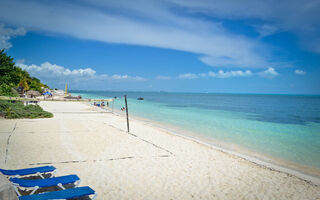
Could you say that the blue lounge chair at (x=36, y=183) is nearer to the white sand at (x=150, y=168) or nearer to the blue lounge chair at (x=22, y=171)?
the blue lounge chair at (x=22, y=171)

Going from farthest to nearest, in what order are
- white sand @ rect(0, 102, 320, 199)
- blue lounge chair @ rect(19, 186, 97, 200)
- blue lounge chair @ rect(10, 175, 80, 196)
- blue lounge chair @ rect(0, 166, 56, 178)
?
white sand @ rect(0, 102, 320, 199) < blue lounge chair @ rect(0, 166, 56, 178) < blue lounge chair @ rect(10, 175, 80, 196) < blue lounge chair @ rect(19, 186, 97, 200)

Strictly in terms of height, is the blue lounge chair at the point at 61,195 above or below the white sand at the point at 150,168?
above

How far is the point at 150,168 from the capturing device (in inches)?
234

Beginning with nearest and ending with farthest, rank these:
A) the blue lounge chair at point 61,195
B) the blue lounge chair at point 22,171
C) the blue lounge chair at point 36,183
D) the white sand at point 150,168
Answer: the blue lounge chair at point 61,195 < the blue lounge chair at point 36,183 < the blue lounge chair at point 22,171 < the white sand at point 150,168

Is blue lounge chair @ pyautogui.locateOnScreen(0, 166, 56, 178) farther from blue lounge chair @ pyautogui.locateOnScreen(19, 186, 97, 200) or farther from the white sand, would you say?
blue lounge chair @ pyautogui.locateOnScreen(19, 186, 97, 200)

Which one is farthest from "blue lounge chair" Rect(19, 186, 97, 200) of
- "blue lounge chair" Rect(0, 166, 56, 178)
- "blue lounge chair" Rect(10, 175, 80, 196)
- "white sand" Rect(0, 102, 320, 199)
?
"blue lounge chair" Rect(0, 166, 56, 178)

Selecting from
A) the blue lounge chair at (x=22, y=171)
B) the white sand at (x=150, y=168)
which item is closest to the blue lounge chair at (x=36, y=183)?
the blue lounge chair at (x=22, y=171)

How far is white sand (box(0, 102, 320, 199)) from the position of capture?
4723 millimetres

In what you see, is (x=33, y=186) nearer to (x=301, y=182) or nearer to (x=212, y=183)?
(x=212, y=183)

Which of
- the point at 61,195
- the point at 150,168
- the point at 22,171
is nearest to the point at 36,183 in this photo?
the point at 61,195

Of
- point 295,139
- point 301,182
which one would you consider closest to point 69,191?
point 301,182

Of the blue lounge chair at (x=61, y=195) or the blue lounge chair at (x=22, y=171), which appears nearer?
the blue lounge chair at (x=61, y=195)

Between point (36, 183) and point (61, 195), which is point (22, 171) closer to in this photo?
point (36, 183)

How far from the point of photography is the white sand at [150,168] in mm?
4723
